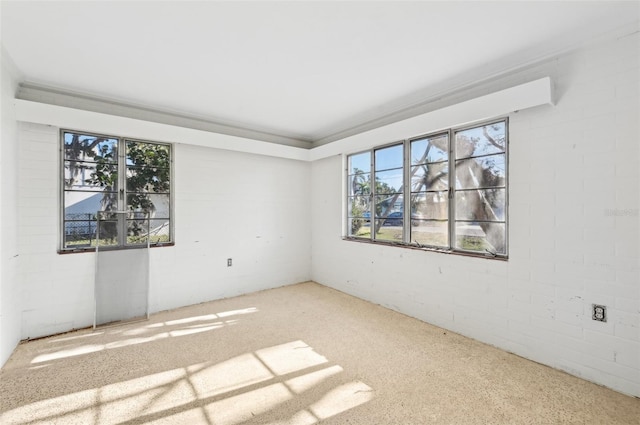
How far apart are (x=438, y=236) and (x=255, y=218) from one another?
2.82 metres

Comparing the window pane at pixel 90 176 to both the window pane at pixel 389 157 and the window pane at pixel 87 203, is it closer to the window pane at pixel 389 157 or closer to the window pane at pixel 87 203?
the window pane at pixel 87 203

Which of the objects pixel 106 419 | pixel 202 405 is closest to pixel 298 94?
pixel 202 405

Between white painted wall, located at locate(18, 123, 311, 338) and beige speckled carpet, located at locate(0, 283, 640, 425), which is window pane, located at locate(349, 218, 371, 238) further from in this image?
beige speckled carpet, located at locate(0, 283, 640, 425)

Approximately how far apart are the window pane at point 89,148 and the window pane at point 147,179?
0.26m

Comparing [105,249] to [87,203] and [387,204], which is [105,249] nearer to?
[87,203]

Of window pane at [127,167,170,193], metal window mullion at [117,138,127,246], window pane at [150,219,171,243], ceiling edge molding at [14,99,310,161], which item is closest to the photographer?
ceiling edge molding at [14,99,310,161]

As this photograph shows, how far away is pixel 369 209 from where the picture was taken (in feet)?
14.2

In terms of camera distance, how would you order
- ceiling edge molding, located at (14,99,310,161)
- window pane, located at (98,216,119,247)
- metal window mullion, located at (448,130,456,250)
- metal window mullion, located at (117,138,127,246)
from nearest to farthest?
ceiling edge molding, located at (14,99,310,161)
metal window mullion, located at (448,130,456,250)
window pane, located at (98,216,119,247)
metal window mullion, located at (117,138,127,246)

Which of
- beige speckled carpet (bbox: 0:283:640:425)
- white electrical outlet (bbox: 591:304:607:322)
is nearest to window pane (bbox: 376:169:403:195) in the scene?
beige speckled carpet (bbox: 0:283:640:425)

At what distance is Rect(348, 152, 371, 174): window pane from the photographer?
4391mm

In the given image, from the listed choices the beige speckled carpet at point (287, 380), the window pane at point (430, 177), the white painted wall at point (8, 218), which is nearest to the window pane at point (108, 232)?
the white painted wall at point (8, 218)

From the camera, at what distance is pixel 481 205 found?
2.96 meters

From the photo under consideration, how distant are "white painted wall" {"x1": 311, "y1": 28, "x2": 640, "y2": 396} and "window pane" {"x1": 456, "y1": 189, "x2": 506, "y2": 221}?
142 millimetres

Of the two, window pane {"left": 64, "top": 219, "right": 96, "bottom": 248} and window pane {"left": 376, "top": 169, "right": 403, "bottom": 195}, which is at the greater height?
window pane {"left": 376, "top": 169, "right": 403, "bottom": 195}
